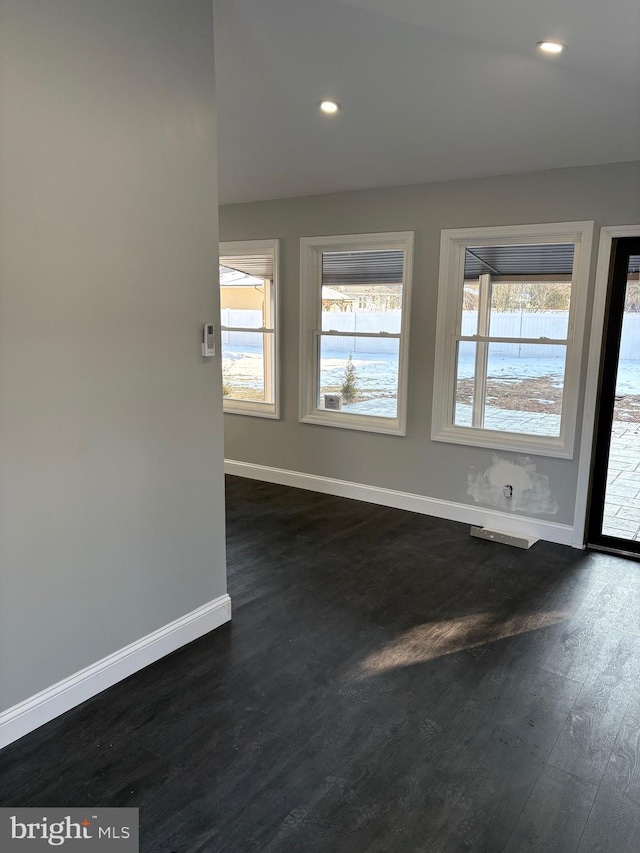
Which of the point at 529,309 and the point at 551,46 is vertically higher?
the point at 551,46

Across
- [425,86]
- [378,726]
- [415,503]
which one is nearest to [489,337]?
[415,503]

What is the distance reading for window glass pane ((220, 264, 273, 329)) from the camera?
5664 millimetres

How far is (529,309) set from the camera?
4.29 meters

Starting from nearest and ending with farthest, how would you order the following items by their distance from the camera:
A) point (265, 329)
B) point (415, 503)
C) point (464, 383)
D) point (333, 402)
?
point (464, 383)
point (415, 503)
point (333, 402)
point (265, 329)

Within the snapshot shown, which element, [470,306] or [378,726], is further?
[470,306]

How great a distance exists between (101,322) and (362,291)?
304 cm

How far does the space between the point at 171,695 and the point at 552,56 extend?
10.7 ft

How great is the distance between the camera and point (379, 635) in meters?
3.04

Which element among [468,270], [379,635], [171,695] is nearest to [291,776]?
[171,695]

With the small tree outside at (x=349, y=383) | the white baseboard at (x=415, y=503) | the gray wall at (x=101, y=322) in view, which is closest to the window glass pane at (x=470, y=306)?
the small tree outside at (x=349, y=383)

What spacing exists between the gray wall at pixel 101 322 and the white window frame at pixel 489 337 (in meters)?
2.22

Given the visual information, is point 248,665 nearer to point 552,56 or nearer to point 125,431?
point 125,431

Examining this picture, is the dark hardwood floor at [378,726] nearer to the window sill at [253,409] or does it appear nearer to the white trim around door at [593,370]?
the white trim around door at [593,370]

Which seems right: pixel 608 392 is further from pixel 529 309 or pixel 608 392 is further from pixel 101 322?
pixel 101 322
